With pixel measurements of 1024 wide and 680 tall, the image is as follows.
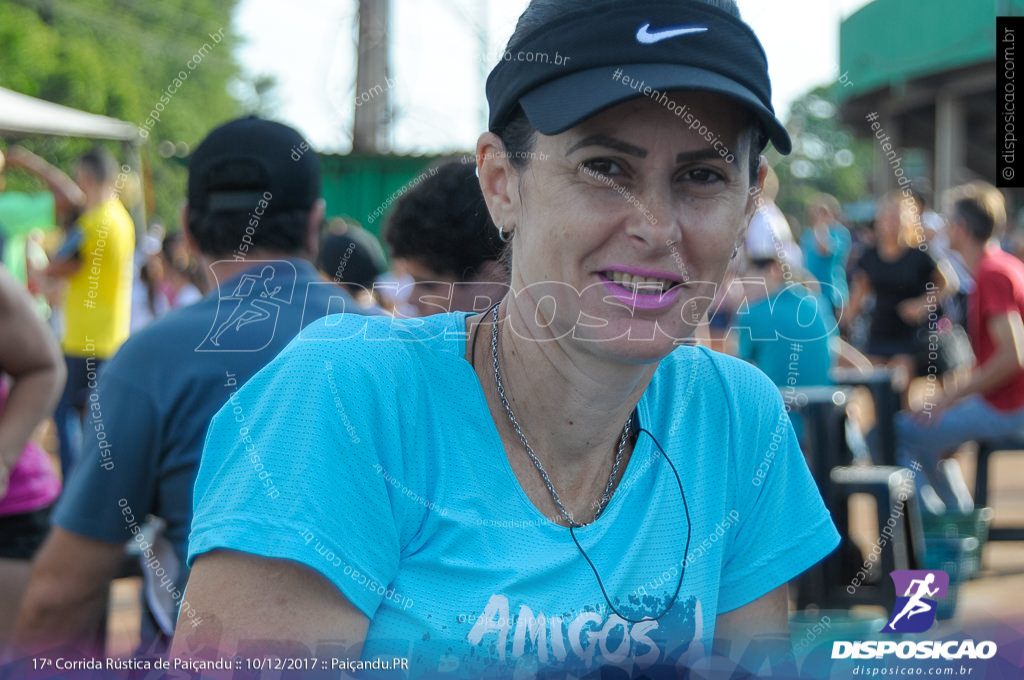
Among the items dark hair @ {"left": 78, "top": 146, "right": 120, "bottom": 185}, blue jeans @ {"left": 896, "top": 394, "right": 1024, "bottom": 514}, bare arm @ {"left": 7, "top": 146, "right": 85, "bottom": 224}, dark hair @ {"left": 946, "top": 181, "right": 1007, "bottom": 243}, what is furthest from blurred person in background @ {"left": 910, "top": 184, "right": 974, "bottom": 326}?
bare arm @ {"left": 7, "top": 146, "right": 85, "bottom": 224}

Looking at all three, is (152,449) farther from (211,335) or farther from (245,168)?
(245,168)

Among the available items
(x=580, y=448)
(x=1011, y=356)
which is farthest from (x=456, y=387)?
(x=1011, y=356)

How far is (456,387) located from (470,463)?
0.11 m

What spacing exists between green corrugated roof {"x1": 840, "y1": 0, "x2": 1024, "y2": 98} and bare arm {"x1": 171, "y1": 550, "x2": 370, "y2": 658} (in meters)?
11.2

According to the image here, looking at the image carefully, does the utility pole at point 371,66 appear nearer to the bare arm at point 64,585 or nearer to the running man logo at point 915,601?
the bare arm at point 64,585

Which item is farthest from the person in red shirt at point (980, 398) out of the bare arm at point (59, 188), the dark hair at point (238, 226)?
the bare arm at point (59, 188)

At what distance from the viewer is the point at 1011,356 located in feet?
16.2

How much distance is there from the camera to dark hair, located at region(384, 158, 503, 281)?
3057mm

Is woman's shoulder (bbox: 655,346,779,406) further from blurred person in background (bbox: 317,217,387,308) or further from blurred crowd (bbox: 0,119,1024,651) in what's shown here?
blurred person in background (bbox: 317,217,387,308)

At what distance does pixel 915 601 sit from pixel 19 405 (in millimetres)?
2147

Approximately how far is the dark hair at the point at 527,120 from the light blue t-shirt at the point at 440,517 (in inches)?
10.1

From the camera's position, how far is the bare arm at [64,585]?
1985 millimetres

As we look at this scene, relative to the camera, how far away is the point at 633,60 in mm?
1186

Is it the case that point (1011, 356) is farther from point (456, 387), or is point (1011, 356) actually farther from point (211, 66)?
point (211, 66)
